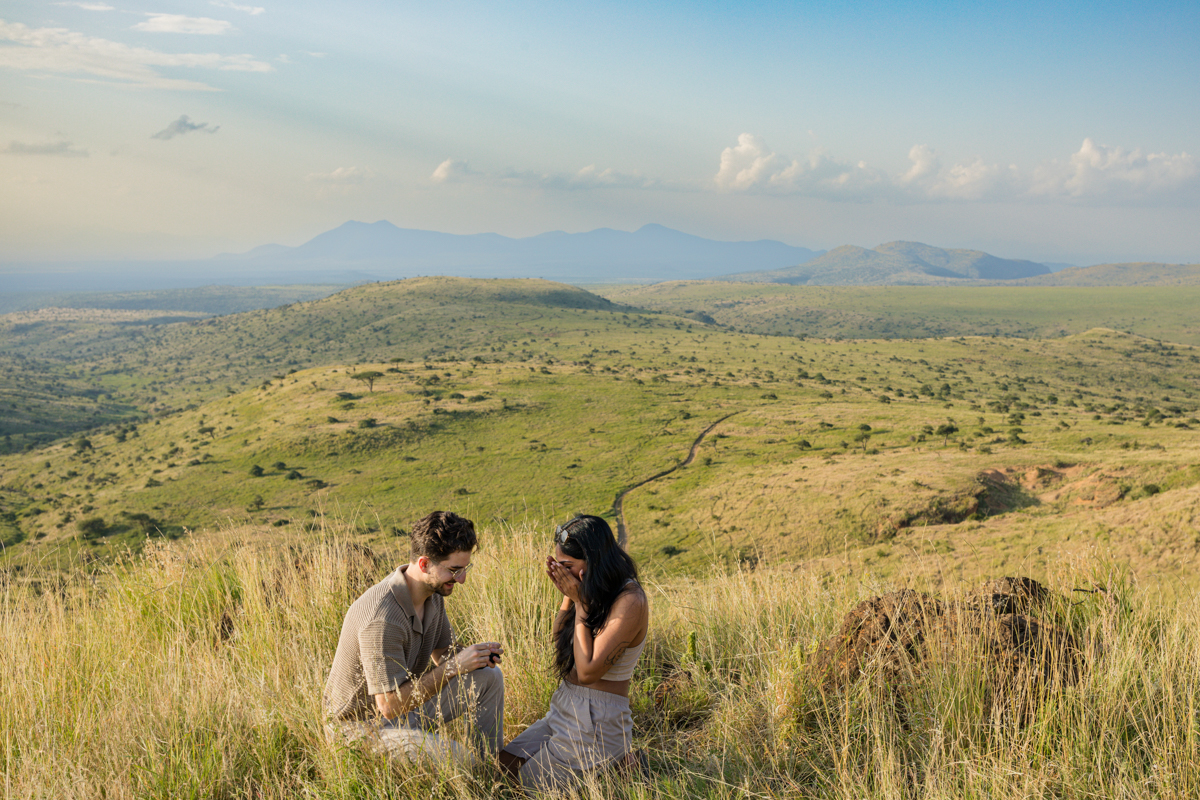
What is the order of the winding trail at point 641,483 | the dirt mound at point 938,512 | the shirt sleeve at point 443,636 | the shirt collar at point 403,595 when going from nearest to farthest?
the shirt collar at point 403,595, the shirt sleeve at point 443,636, the dirt mound at point 938,512, the winding trail at point 641,483

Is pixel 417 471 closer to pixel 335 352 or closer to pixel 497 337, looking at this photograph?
pixel 497 337

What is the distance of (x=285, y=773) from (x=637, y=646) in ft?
6.74

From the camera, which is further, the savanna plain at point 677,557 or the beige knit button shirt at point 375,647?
the beige knit button shirt at point 375,647

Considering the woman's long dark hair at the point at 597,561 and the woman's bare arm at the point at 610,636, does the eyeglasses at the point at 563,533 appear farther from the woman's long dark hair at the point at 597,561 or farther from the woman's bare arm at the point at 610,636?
the woman's bare arm at the point at 610,636

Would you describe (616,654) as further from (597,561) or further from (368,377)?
(368,377)

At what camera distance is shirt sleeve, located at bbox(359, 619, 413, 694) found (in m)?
3.83

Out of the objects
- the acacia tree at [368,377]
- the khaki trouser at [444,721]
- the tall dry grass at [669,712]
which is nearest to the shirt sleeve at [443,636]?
the khaki trouser at [444,721]

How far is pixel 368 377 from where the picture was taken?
93.4 metres

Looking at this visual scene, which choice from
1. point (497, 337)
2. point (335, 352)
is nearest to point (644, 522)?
point (497, 337)

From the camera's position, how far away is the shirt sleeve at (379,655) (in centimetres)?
383

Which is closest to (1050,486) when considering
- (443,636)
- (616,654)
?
(616,654)

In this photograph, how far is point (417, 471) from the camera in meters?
64.0

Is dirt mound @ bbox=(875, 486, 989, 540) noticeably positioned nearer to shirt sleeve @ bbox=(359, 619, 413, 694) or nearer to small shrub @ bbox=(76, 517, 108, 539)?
shirt sleeve @ bbox=(359, 619, 413, 694)

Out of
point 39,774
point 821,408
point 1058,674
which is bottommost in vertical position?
point 821,408
